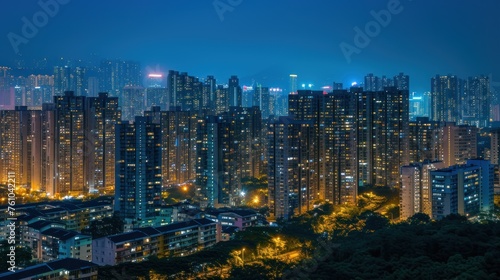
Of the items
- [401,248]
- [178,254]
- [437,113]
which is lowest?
[178,254]

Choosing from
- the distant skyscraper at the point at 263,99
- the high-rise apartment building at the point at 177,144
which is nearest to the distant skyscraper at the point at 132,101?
the distant skyscraper at the point at 263,99

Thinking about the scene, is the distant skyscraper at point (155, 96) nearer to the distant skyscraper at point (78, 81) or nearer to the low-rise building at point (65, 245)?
the distant skyscraper at point (78, 81)

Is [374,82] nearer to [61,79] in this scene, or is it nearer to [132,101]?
[132,101]

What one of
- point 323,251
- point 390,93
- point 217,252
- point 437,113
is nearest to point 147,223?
point 217,252

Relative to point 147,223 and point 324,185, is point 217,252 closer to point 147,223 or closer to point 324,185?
point 147,223

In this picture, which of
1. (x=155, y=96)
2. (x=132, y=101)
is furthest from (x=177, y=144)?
(x=132, y=101)

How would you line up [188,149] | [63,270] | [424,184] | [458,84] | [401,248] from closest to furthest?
[401,248]
[63,270]
[424,184]
[188,149]
[458,84]
